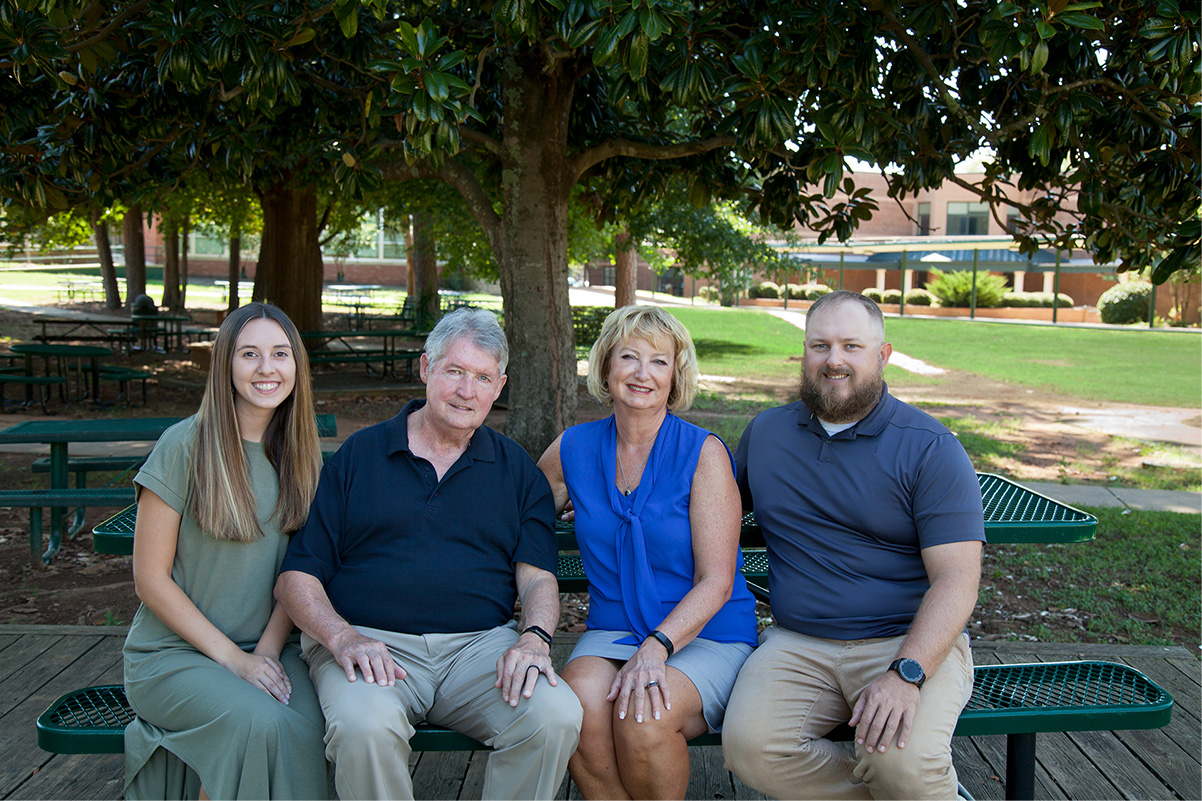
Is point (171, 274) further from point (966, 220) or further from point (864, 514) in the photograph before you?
point (966, 220)

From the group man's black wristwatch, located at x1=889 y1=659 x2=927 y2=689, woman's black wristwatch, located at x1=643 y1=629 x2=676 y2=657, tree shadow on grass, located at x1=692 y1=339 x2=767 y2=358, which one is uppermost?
tree shadow on grass, located at x1=692 y1=339 x2=767 y2=358

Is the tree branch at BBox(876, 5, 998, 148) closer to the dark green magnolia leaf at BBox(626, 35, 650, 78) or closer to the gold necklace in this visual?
the dark green magnolia leaf at BBox(626, 35, 650, 78)

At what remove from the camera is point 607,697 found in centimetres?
258

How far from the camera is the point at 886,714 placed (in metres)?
2.50

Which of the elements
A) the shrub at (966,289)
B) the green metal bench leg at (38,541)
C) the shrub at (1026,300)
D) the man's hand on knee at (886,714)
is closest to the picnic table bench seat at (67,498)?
the green metal bench leg at (38,541)

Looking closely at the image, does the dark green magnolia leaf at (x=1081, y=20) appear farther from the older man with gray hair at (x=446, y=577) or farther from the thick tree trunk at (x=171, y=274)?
the thick tree trunk at (x=171, y=274)

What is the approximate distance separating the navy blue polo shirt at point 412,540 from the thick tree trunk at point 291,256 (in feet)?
40.5

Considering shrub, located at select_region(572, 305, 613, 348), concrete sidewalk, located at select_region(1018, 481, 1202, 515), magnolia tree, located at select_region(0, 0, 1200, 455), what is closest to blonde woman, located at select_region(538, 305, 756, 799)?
magnolia tree, located at select_region(0, 0, 1200, 455)

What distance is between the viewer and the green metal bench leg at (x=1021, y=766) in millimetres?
2896

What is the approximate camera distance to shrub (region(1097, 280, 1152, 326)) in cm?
3225

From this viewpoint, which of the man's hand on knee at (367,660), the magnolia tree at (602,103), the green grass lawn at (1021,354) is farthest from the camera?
the green grass lawn at (1021,354)

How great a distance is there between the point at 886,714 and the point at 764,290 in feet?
142

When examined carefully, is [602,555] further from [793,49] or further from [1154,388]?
[1154,388]

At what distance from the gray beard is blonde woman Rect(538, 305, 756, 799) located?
32cm
